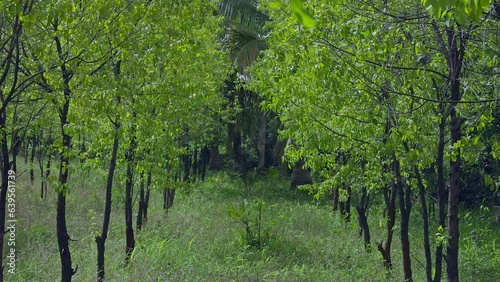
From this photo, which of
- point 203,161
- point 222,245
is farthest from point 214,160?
point 222,245

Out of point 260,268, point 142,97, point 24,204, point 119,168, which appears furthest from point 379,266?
point 24,204

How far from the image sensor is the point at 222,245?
12398 millimetres

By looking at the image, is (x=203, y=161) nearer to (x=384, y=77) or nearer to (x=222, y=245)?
A: (x=222, y=245)

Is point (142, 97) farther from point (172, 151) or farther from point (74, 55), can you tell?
point (172, 151)

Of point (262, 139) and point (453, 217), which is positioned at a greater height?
point (262, 139)

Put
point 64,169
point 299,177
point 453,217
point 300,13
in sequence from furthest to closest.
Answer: point 299,177 → point 453,217 → point 64,169 → point 300,13

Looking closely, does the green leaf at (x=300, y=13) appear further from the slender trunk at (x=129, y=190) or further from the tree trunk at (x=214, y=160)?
the tree trunk at (x=214, y=160)

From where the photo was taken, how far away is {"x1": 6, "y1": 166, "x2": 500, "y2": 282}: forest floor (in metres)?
9.98

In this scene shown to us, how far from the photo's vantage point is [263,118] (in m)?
25.4

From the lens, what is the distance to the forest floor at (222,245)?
998cm

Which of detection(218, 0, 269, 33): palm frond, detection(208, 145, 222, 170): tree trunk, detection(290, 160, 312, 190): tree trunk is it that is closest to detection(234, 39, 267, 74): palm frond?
detection(218, 0, 269, 33): palm frond

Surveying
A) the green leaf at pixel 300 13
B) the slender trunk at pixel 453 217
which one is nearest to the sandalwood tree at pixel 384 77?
the slender trunk at pixel 453 217

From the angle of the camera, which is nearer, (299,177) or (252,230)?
(252,230)

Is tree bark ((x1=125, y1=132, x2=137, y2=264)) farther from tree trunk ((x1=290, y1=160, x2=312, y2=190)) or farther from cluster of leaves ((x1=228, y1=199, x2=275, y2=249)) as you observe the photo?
tree trunk ((x1=290, y1=160, x2=312, y2=190))
